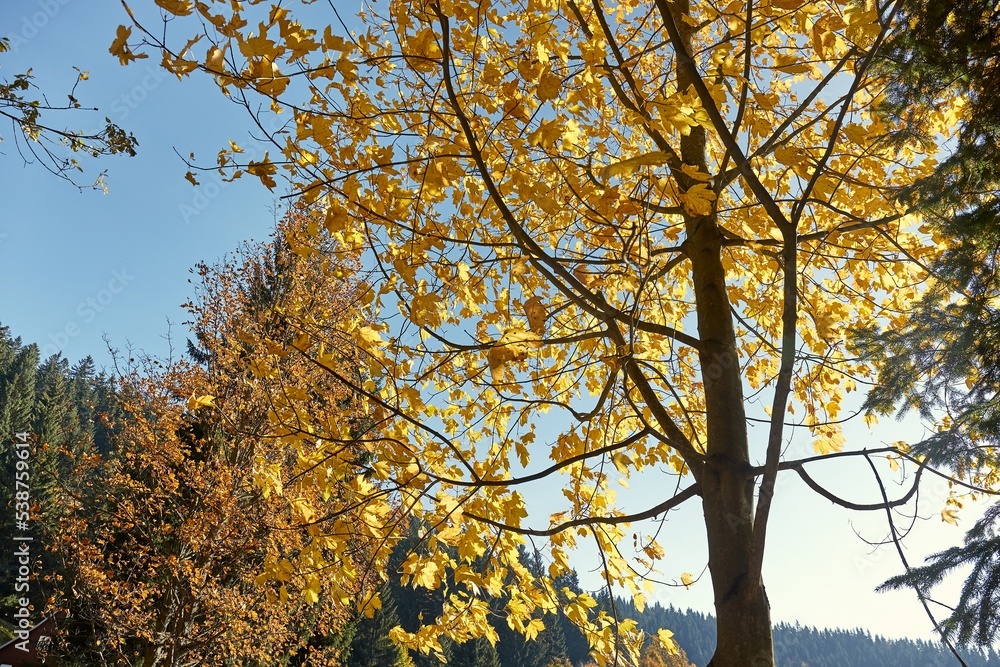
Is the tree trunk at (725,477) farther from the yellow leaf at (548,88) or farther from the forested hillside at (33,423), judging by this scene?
the forested hillside at (33,423)

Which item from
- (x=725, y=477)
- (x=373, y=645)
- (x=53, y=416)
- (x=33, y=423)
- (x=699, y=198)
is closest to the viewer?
(x=699, y=198)

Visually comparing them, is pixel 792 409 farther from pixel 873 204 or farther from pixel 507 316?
pixel 507 316

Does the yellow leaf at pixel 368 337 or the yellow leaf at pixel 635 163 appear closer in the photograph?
the yellow leaf at pixel 635 163

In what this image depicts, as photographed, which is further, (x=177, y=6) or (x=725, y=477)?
(x=725, y=477)

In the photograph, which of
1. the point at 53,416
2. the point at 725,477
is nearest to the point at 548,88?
the point at 725,477

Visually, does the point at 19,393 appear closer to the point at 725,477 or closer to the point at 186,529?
the point at 186,529

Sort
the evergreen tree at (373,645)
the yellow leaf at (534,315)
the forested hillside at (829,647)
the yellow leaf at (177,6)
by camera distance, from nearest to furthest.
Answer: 1. the yellow leaf at (177,6)
2. the yellow leaf at (534,315)
3. the evergreen tree at (373,645)
4. the forested hillside at (829,647)

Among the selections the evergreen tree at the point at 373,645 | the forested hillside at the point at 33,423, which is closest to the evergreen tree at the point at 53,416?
the forested hillside at the point at 33,423

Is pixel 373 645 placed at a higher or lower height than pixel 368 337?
lower

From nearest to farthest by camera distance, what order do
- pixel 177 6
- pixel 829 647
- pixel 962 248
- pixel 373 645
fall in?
pixel 177 6 < pixel 962 248 < pixel 373 645 < pixel 829 647

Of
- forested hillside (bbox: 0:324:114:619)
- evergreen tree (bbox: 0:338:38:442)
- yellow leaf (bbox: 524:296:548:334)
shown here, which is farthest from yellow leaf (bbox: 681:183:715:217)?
Answer: evergreen tree (bbox: 0:338:38:442)

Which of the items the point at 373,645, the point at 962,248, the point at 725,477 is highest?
the point at 962,248

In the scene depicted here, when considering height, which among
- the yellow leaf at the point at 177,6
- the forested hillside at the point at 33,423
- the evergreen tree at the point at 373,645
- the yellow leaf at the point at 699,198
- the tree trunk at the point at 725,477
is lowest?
the evergreen tree at the point at 373,645

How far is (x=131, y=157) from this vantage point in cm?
351
